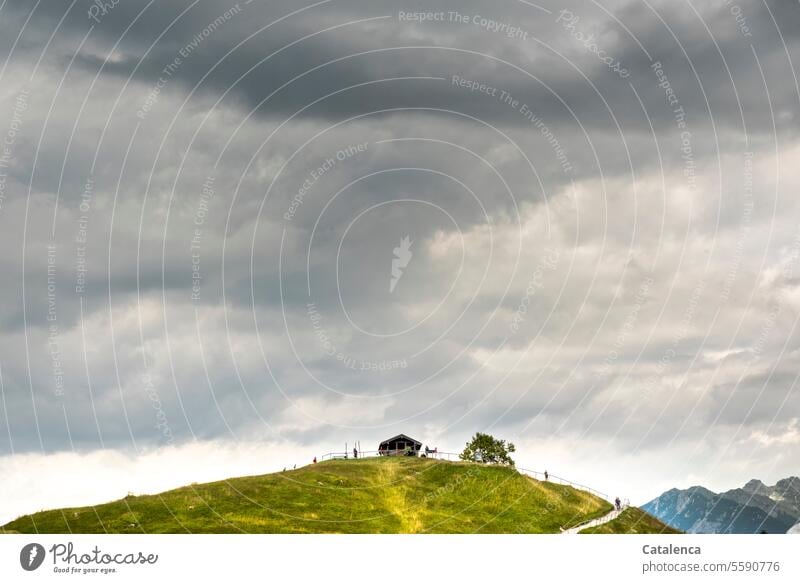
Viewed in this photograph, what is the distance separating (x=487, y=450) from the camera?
536 feet

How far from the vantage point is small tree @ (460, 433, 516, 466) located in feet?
529

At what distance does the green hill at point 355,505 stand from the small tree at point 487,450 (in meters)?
18.5

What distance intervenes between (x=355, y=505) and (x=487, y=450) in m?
48.9
